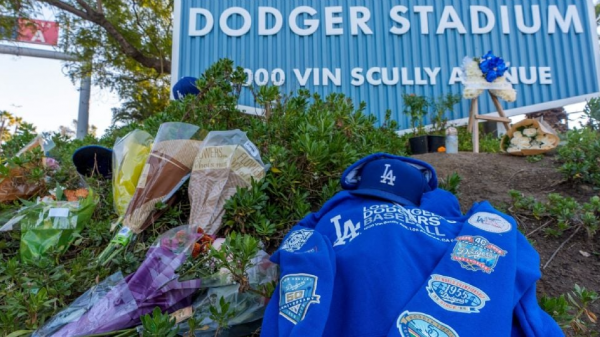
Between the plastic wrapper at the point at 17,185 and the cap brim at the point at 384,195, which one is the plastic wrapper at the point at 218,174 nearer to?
the cap brim at the point at 384,195

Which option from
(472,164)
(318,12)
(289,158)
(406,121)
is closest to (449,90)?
(406,121)

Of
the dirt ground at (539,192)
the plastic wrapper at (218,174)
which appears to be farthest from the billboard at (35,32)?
the dirt ground at (539,192)

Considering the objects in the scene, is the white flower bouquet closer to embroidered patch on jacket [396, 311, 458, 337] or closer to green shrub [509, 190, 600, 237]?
green shrub [509, 190, 600, 237]

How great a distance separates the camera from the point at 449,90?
6004mm

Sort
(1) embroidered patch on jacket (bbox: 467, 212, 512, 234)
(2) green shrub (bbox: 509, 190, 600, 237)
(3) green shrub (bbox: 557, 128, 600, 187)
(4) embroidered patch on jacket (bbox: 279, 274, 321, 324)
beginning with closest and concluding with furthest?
(4) embroidered patch on jacket (bbox: 279, 274, 321, 324) < (1) embroidered patch on jacket (bbox: 467, 212, 512, 234) < (2) green shrub (bbox: 509, 190, 600, 237) < (3) green shrub (bbox: 557, 128, 600, 187)

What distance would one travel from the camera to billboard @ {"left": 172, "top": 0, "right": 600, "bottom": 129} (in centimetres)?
603

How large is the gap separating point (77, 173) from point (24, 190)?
1.04 ft

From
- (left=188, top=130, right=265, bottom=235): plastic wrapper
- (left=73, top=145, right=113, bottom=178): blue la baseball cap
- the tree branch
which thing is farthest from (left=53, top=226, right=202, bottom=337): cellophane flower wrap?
the tree branch

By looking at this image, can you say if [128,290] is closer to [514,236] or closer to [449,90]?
[514,236]

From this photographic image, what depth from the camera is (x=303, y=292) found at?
1228 mm

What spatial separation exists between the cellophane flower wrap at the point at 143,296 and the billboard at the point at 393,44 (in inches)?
184

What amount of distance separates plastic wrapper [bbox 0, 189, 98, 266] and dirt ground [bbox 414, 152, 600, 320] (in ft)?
7.08

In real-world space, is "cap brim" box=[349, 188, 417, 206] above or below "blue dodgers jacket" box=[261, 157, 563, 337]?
above

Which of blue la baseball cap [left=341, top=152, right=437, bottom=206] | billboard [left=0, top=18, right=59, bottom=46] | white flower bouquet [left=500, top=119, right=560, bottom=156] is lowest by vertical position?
blue la baseball cap [left=341, top=152, right=437, bottom=206]
